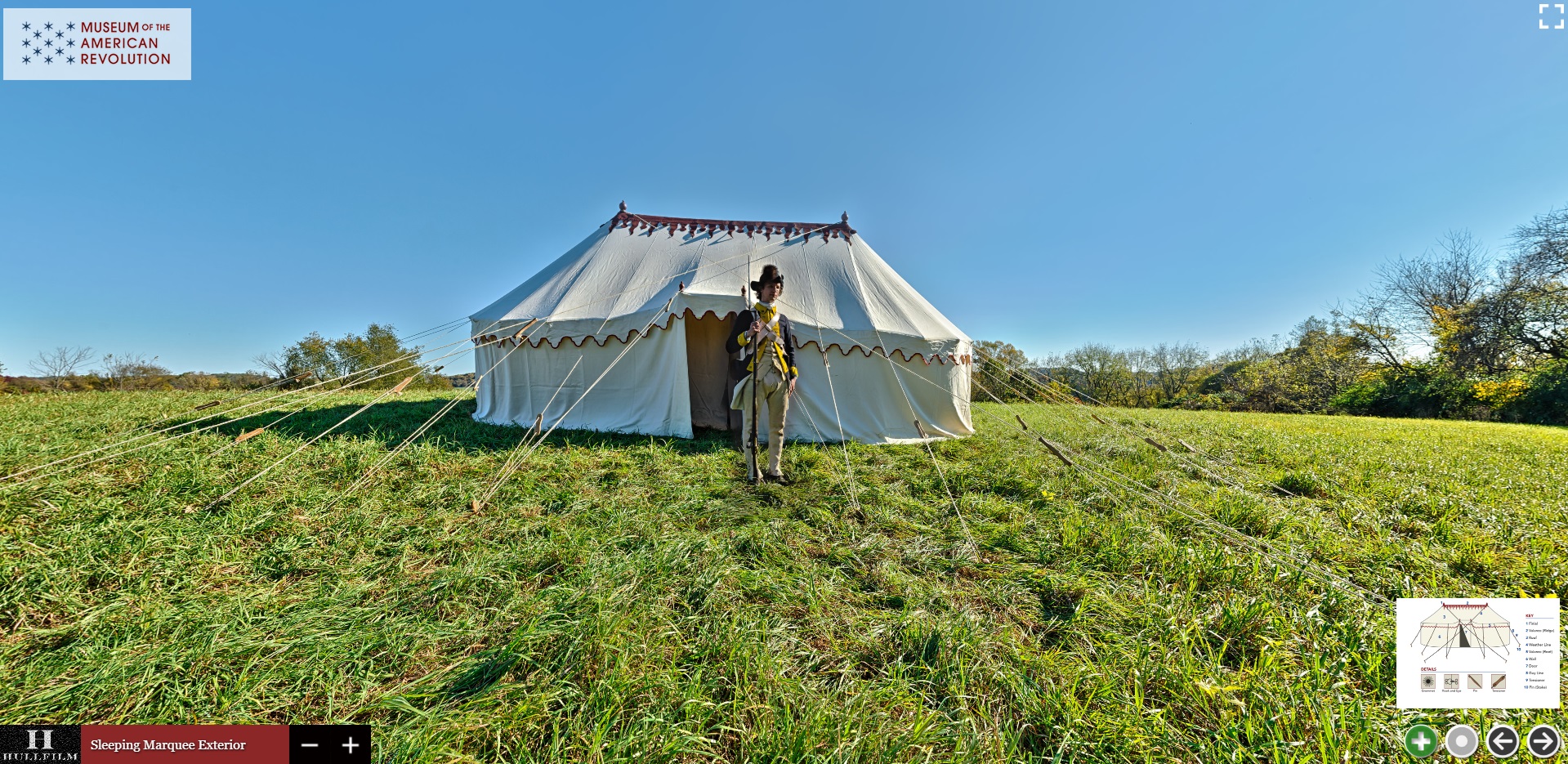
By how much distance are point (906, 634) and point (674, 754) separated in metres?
0.82

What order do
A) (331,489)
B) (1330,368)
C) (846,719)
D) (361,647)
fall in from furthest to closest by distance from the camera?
(1330,368), (331,489), (361,647), (846,719)

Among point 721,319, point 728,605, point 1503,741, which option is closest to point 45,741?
point 728,605

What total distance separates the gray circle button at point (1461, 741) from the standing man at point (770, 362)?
2883 millimetres

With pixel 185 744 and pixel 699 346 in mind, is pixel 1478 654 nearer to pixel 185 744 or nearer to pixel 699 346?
pixel 185 744

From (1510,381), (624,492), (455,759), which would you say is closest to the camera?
(455,759)

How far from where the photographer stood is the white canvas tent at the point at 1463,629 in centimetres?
143

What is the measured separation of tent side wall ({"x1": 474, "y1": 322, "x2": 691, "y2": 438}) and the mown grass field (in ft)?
5.17

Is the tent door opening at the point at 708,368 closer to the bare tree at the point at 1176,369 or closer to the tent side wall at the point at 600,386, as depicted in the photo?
the tent side wall at the point at 600,386

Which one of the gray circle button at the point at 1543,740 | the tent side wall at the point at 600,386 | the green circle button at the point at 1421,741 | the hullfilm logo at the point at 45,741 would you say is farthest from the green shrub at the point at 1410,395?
the hullfilm logo at the point at 45,741

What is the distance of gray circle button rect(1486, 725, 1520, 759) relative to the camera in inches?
43.7

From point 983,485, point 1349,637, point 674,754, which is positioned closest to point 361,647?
point 674,754

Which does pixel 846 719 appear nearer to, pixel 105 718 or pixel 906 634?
pixel 906 634

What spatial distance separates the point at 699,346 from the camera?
625cm

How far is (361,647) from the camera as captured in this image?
1.41m
